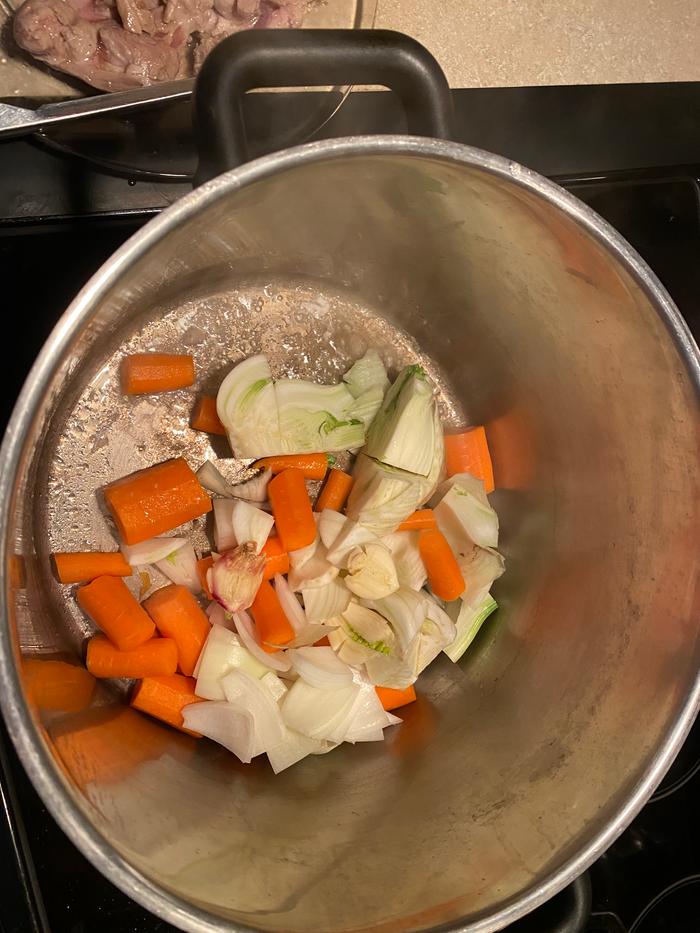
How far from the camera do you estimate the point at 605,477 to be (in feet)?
2.93

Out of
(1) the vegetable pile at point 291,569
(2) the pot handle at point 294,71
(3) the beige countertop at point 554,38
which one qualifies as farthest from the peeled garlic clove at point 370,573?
(3) the beige countertop at point 554,38

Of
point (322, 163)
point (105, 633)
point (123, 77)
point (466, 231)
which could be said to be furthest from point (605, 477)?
point (123, 77)

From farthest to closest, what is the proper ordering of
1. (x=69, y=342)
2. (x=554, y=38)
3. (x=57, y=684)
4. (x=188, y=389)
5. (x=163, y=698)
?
1. (x=554, y=38)
2. (x=188, y=389)
3. (x=163, y=698)
4. (x=57, y=684)
5. (x=69, y=342)

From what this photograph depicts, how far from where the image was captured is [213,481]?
3.08ft

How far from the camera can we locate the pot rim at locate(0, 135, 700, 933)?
0.62 metres

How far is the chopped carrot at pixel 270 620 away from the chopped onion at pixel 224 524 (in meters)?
0.06

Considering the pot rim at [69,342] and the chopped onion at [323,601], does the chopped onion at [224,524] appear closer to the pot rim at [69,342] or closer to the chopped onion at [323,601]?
the chopped onion at [323,601]

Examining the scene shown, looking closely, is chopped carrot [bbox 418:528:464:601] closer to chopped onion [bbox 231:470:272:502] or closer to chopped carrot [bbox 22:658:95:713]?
chopped onion [bbox 231:470:272:502]

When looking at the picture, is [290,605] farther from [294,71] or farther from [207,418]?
[294,71]

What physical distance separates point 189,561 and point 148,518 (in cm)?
8

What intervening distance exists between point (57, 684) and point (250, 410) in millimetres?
370

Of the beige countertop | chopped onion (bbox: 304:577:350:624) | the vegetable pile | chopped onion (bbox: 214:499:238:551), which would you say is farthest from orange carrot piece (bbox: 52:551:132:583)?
the beige countertop

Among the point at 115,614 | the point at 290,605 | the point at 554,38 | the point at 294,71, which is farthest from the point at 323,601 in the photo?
the point at 554,38

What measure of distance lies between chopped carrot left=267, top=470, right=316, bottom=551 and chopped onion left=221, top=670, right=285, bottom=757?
6.4 inches
